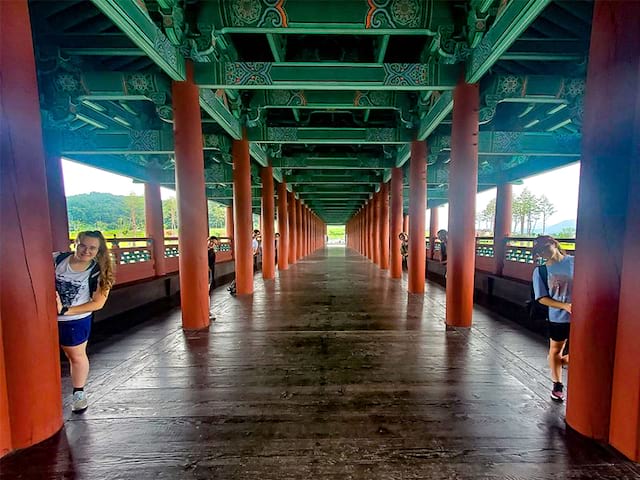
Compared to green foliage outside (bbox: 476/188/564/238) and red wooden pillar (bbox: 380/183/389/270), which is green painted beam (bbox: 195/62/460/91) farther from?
green foliage outside (bbox: 476/188/564/238)

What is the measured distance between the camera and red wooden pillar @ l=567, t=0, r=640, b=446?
1.77 metres

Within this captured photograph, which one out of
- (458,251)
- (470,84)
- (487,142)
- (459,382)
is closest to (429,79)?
(470,84)

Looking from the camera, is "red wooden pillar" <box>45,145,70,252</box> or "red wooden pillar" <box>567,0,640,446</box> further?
"red wooden pillar" <box>45,145,70,252</box>

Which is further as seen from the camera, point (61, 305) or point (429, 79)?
point (429, 79)

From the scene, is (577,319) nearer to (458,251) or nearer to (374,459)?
(374,459)

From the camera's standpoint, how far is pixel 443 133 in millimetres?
6926

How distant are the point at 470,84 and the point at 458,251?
8.26 feet

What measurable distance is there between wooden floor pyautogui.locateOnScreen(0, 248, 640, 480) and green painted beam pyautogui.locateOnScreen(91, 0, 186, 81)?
12.2 ft

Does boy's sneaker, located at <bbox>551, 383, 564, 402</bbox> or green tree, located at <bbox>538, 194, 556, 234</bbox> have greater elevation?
green tree, located at <bbox>538, 194, 556, 234</bbox>

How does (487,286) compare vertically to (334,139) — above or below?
below

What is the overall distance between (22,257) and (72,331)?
2.33 feet

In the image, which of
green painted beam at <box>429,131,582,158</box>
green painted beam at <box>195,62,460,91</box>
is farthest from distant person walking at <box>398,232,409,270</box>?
green painted beam at <box>195,62,460,91</box>

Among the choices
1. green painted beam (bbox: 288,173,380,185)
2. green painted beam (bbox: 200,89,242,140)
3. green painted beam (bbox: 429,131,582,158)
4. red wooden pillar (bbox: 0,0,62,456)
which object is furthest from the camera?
green painted beam (bbox: 288,173,380,185)

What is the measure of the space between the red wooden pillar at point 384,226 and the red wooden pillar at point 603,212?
9877 millimetres
